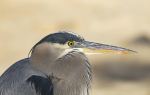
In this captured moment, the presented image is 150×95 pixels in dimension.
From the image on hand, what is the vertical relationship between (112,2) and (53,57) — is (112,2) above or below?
below

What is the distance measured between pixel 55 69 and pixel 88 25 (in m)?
6.18

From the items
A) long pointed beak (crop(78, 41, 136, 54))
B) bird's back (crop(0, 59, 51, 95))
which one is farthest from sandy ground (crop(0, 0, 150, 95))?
bird's back (crop(0, 59, 51, 95))

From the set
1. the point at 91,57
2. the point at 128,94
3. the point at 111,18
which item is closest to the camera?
the point at 128,94

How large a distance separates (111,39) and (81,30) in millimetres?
619

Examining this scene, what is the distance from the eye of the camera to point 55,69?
4.95 metres

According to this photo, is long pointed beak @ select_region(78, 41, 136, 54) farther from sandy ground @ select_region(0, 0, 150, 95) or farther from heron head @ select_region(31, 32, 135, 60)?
sandy ground @ select_region(0, 0, 150, 95)

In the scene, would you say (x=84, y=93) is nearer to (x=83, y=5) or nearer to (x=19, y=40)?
(x=19, y=40)

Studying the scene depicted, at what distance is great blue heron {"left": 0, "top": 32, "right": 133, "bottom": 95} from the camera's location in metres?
4.81

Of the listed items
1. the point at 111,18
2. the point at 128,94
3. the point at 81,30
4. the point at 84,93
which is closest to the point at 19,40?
the point at 81,30

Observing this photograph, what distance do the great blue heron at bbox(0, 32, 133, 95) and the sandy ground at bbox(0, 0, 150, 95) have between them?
3662mm

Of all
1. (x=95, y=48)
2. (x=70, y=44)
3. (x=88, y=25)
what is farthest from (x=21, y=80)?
(x=88, y=25)

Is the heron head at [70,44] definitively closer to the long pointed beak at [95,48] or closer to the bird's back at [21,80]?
the long pointed beak at [95,48]

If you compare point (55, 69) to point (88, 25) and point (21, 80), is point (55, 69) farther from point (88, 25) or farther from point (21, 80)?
point (88, 25)

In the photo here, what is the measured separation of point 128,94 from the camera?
334 inches
